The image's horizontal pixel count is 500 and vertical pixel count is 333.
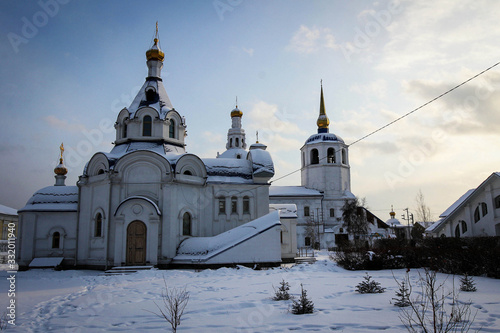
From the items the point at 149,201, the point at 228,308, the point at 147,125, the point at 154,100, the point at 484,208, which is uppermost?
the point at 154,100

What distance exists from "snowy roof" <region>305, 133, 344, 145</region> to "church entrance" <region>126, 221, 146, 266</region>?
33830 mm

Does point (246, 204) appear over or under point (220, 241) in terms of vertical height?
over

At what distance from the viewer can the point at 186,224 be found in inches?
896

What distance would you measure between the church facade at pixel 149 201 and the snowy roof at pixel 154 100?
0.07 metres

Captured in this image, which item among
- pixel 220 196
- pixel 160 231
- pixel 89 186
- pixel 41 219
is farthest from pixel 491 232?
pixel 41 219

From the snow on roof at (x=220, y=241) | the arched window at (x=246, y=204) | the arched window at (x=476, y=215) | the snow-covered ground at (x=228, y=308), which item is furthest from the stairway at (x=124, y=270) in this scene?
the arched window at (x=476, y=215)

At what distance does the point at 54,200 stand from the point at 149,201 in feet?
25.1

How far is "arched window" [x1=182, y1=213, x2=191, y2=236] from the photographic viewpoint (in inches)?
889

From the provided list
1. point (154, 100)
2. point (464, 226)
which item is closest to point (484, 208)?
point (464, 226)

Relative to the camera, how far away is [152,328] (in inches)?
282

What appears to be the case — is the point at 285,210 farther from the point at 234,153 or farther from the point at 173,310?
the point at 173,310

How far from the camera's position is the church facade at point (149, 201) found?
68.4 feet

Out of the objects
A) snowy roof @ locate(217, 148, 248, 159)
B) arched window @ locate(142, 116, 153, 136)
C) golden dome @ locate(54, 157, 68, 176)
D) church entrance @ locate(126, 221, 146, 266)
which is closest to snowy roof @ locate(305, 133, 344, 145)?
snowy roof @ locate(217, 148, 248, 159)

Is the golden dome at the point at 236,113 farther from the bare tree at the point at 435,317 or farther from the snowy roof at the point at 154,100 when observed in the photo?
the bare tree at the point at 435,317
